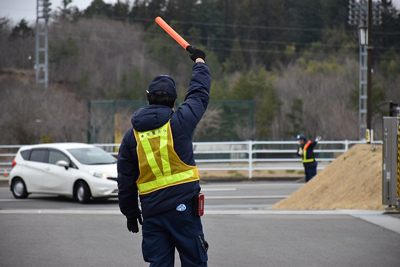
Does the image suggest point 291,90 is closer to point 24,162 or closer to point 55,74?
point 55,74

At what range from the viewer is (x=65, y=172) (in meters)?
16.3

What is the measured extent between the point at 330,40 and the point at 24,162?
49203 mm

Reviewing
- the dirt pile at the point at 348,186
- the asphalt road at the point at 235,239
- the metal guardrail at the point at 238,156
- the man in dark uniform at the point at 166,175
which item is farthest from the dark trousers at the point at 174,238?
the metal guardrail at the point at 238,156

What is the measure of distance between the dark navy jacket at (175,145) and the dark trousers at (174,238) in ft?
0.25

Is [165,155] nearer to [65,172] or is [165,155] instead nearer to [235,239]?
[235,239]

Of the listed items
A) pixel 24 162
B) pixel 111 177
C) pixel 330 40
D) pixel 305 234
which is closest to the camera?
pixel 305 234

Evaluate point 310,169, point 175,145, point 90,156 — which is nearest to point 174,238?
point 175,145

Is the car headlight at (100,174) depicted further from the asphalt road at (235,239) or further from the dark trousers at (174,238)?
the dark trousers at (174,238)

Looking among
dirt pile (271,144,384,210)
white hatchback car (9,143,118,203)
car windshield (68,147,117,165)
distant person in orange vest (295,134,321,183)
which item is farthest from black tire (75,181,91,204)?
distant person in orange vest (295,134,321,183)

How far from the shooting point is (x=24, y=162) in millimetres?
17344

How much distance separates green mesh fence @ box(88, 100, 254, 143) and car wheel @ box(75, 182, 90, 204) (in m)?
13.5

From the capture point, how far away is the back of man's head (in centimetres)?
484

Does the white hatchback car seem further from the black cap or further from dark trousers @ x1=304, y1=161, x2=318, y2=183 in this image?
the black cap

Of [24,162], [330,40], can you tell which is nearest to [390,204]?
[24,162]
